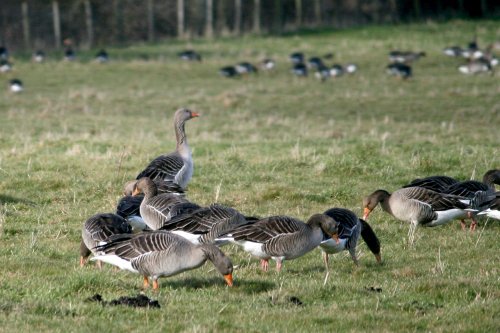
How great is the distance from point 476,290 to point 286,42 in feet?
148

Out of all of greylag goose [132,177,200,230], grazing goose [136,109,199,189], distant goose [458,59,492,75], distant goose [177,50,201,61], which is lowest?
distant goose [177,50,201,61]

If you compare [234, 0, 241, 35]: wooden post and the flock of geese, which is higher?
the flock of geese

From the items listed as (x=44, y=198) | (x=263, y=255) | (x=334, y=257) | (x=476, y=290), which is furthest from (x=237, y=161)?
(x=476, y=290)

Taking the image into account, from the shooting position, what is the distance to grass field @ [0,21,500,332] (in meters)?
8.71

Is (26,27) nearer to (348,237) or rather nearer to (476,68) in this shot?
(476,68)

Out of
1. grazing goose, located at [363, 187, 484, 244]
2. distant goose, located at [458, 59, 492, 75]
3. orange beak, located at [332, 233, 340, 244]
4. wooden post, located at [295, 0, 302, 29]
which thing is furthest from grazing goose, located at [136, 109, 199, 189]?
wooden post, located at [295, 0, 302, 29]

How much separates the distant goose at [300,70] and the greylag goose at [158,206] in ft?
95.6

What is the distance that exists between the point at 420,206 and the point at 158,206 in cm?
370

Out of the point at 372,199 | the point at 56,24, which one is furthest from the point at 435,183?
the point at 56,24

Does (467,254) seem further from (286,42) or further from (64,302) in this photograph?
(286,42)

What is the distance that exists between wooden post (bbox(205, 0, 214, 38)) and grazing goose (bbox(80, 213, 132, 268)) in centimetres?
4671

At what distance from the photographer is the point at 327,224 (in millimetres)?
10523

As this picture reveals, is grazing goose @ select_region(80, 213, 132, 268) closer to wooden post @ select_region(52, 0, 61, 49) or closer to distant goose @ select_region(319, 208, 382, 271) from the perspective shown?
distant goose @ select_region(319, 208, 382, 271)

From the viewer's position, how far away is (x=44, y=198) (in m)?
15.3
